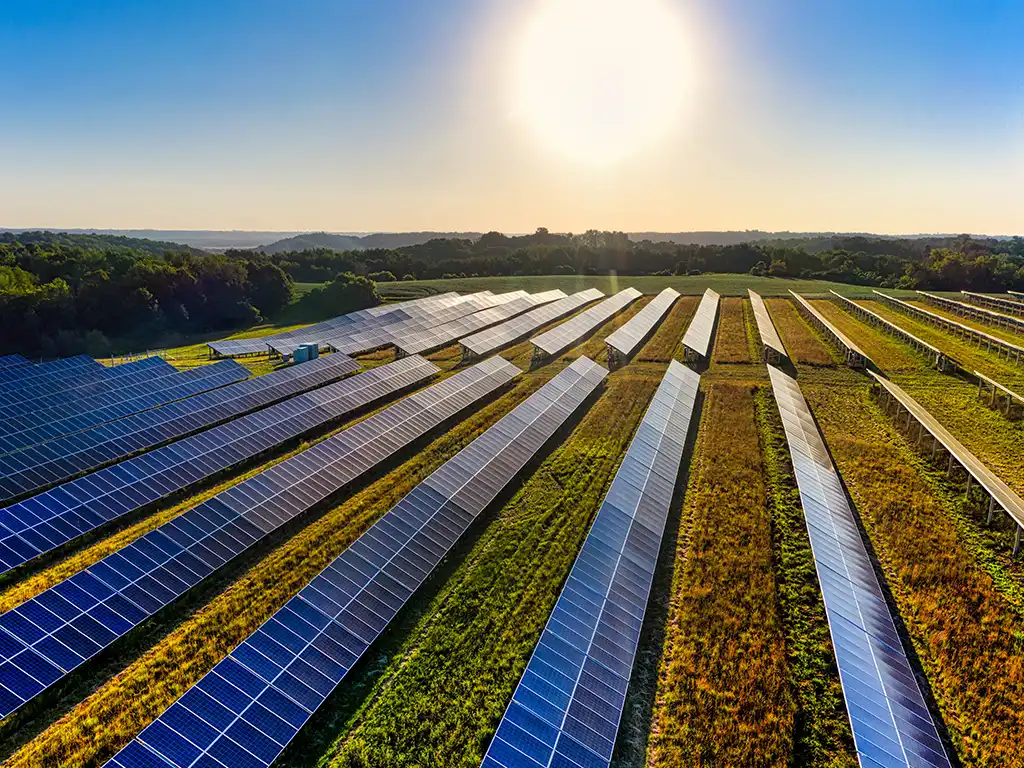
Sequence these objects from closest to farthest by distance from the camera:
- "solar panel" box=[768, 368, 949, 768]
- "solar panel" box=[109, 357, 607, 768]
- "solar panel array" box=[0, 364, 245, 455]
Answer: "solar panel" box=[109, 357, 607, 768]
"solar panel" box=[768, 368, 949, 768]
"solar panel array" box=[0, 364, 245, 455]

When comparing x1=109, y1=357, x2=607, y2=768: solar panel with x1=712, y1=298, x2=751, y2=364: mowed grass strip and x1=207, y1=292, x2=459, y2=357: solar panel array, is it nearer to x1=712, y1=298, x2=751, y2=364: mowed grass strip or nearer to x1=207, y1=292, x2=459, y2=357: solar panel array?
x1=712, y1=298, x2=751, y2=364: mowed grass strip

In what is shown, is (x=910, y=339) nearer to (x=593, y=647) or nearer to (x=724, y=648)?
(x=724, y=648)

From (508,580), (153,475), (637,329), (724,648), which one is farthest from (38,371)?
(637,329)

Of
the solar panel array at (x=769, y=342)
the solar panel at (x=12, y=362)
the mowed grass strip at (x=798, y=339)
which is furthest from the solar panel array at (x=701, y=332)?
the solar panel at (x=12, y=362)

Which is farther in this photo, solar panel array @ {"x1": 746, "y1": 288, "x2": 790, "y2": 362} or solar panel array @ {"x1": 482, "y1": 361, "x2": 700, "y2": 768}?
A: solar panel array @ {"x1": 746, "y1": 288, "x2": 790, "y2": 362}

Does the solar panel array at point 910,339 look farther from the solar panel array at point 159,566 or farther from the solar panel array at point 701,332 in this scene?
the solar panel array at point 159,566

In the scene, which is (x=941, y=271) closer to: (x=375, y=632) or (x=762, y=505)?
(x=762, y=505)

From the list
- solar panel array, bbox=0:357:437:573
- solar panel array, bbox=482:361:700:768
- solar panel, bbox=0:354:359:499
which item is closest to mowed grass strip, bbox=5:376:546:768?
solar panel array, bbox=0:357:437:573
